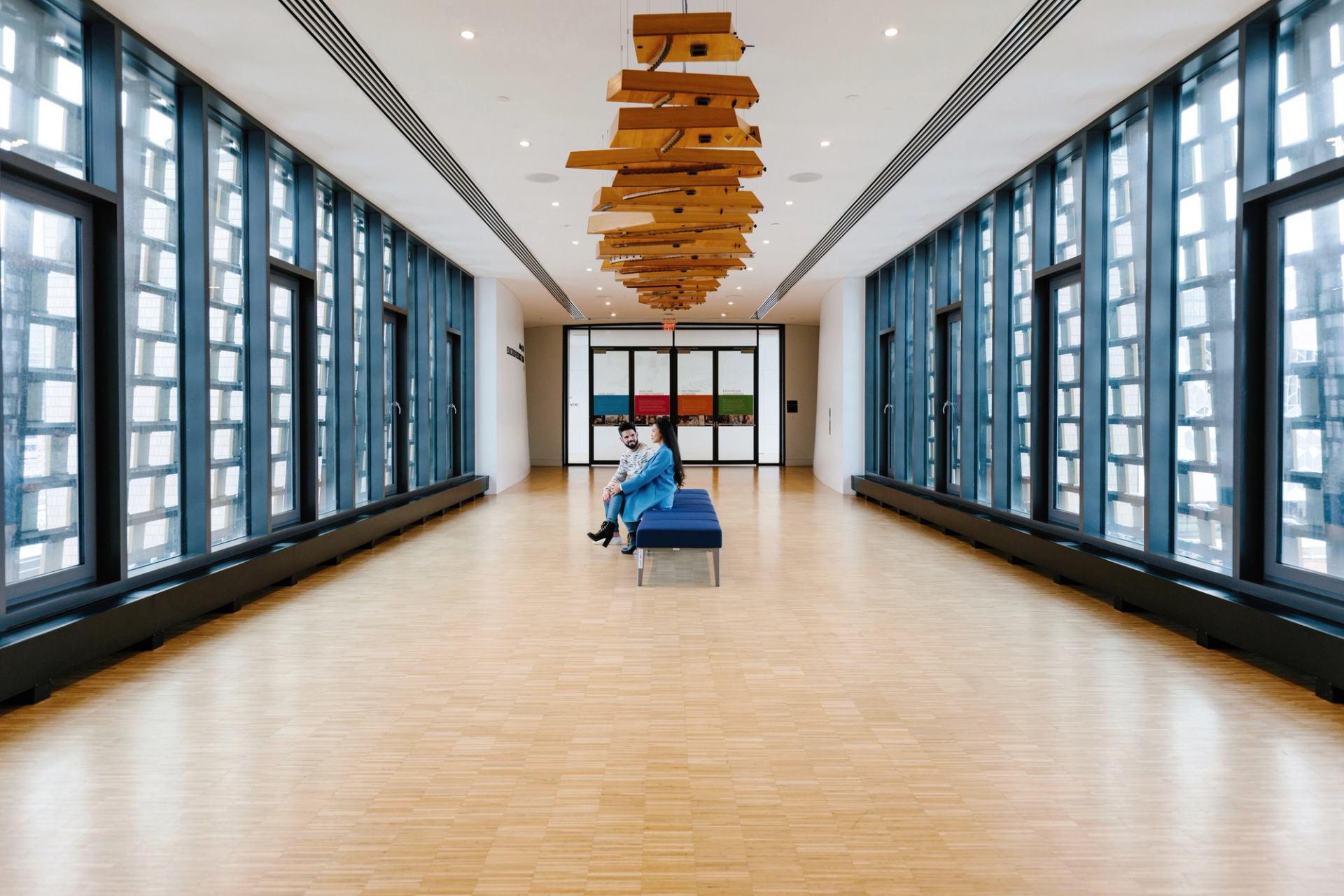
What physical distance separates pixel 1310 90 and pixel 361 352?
8.75 meters

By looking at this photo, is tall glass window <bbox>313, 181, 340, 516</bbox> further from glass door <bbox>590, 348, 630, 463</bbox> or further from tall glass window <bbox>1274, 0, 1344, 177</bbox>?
glass door <bbox>590, 348, 630, 463</bbox>

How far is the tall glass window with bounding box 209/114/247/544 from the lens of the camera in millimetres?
6242

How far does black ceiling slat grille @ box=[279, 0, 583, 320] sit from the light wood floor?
3859mm

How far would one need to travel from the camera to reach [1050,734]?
3.49 metres

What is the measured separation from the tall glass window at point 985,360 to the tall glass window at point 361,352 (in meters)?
7.22

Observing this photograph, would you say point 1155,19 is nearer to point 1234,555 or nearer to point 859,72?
point 859,72

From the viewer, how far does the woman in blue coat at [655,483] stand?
7809mm

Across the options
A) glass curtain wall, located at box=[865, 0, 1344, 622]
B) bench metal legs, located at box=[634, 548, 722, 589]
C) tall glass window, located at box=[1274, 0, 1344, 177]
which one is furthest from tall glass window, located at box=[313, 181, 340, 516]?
tall glass window, located at box=[1274, 0, 1344, 177]

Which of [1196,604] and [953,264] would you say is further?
[953,264]

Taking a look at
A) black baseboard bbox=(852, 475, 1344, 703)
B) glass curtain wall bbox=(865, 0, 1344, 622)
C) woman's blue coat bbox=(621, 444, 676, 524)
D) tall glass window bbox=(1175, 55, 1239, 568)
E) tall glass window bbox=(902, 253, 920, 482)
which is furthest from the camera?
tall glass window bbox=(902, 253, 920, 482)

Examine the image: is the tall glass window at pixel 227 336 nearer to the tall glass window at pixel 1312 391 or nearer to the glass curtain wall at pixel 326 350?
the glass curtain wall at pixel 326 350

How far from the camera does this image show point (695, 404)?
21500mm

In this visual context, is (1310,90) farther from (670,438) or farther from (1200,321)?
(670,438)

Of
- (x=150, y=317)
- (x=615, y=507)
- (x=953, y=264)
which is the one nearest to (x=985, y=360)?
(x=953, y=264)
